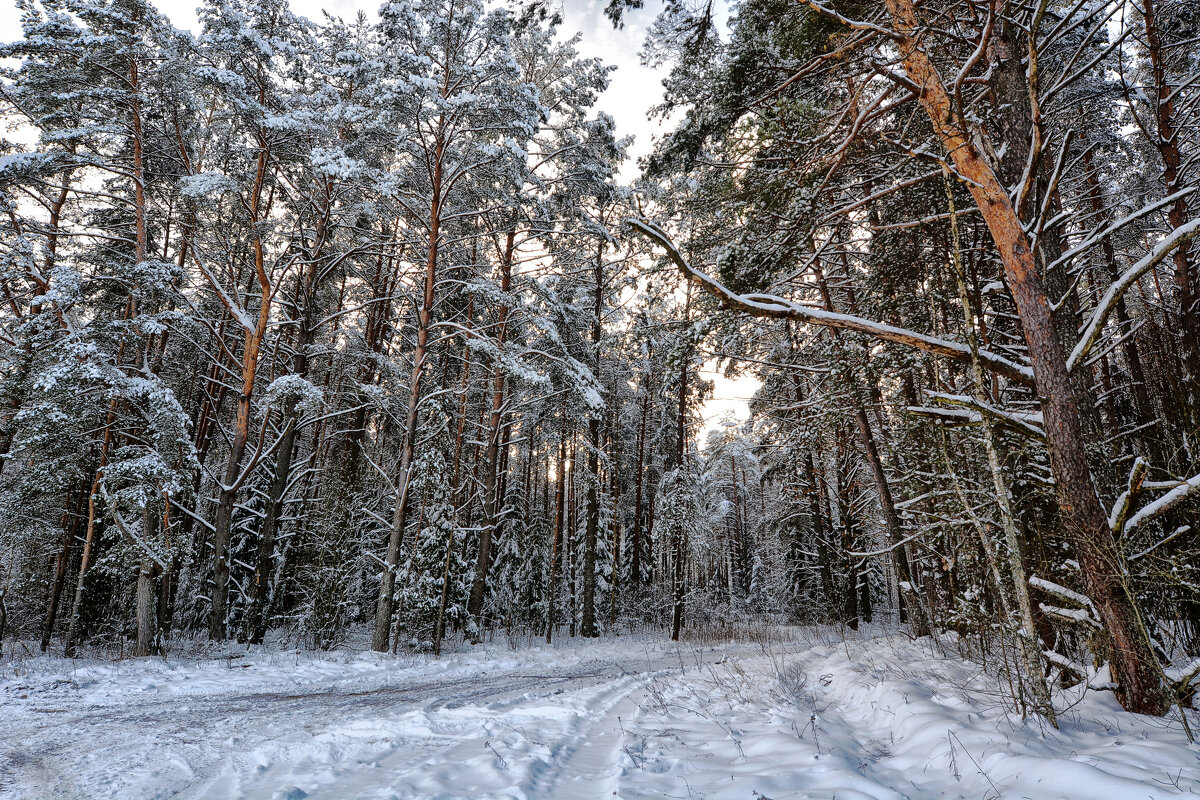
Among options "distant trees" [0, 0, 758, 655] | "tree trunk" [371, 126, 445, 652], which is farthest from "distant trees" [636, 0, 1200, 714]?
"tree trunk" [371, 126, 445, 652]

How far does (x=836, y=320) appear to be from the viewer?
4.05m

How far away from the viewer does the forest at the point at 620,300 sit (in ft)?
13.6

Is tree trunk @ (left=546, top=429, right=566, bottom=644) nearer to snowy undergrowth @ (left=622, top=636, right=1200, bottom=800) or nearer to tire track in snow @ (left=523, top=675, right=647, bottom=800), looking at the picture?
tire track in snow @ (left=523, top=675, right=647, bottom=800)

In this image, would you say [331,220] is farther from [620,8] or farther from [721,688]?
[721,688]

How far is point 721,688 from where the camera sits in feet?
21.1

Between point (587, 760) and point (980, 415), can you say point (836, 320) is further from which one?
point (587, 760)

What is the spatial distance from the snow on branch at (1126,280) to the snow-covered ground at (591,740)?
252cm

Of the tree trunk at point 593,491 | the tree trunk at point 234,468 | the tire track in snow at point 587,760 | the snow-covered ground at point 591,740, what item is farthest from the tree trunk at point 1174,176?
the tree trunk at point 234,468

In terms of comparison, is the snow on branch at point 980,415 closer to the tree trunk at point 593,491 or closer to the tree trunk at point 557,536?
the tree trunk at point 593,491

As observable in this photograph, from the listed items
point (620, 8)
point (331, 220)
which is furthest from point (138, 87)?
point (620, 8)

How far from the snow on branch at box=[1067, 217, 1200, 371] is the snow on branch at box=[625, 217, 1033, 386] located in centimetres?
38

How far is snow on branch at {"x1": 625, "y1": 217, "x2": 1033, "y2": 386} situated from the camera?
4.03m

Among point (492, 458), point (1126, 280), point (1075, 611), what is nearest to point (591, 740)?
point (1075, 611)

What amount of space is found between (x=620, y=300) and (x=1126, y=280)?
1607 centimetres
